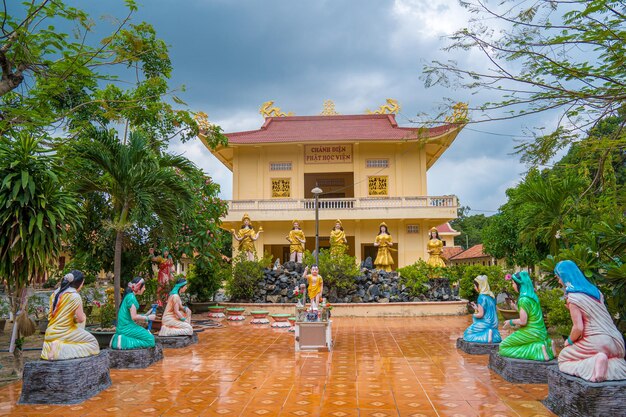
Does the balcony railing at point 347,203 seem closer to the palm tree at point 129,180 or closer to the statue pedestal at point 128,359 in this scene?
the palm tree at point 129,180

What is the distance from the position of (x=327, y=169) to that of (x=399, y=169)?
3.39 metres

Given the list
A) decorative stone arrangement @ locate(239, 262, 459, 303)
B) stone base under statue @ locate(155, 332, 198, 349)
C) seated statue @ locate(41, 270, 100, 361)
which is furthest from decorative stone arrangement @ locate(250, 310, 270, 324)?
seated statue @ locate(41, 270, 100, 361)

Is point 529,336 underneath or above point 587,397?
above

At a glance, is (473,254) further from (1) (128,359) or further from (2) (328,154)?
(1) (128,359)

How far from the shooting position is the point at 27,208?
576 centimetres

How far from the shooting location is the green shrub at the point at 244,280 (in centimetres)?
1472

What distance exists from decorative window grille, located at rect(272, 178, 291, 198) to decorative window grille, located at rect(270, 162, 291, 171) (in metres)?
0.49

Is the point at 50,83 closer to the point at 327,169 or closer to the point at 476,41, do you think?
the point at 476,41

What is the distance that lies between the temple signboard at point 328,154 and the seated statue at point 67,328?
17.2 metres

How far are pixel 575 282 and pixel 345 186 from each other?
58.2ft

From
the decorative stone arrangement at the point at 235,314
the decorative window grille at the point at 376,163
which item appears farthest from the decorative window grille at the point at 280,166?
the decorative stone arrangement at the point at 235,314

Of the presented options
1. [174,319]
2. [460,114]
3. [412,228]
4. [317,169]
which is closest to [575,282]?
[460,114]

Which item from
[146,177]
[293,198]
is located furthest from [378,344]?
[293,198]

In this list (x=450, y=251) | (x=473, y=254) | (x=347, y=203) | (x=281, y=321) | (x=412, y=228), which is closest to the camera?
(x=281, y=321)
